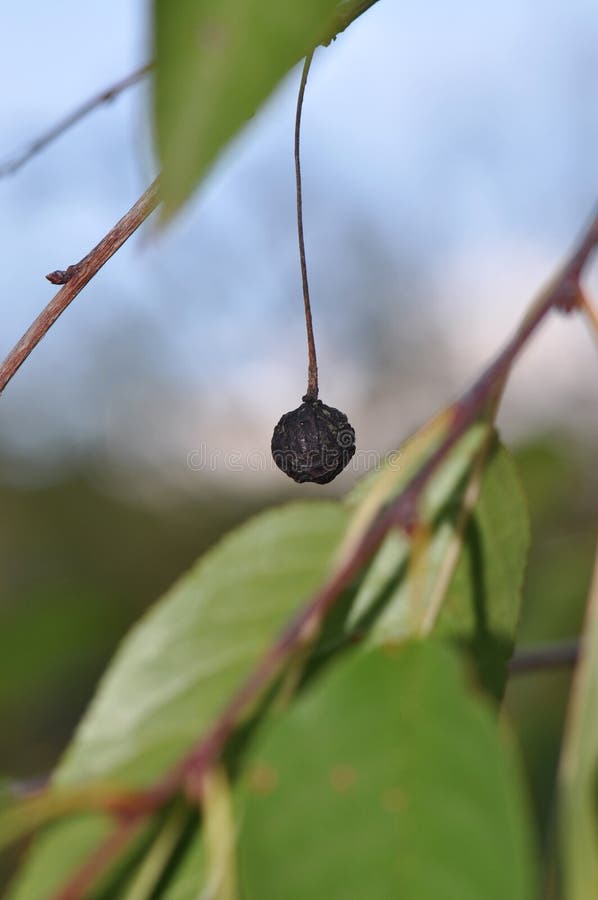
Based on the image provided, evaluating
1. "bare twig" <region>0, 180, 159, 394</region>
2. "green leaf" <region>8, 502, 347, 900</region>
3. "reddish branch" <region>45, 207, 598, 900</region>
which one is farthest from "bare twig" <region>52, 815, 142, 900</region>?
"bare twig" <region>0, 180, 159, 394</region>

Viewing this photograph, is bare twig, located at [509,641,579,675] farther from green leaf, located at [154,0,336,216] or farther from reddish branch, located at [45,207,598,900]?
green leaf, located at [154,0,336,216]

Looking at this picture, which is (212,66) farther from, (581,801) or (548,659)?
(548,659)

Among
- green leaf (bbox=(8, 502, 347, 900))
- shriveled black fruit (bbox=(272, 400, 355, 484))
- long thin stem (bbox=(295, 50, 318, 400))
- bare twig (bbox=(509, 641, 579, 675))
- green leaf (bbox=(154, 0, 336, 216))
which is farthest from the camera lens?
shriveled black fruit (bbox=(272, 400, 355, 484))

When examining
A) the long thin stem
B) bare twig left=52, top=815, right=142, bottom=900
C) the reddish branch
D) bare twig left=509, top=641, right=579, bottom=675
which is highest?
the long thin stem

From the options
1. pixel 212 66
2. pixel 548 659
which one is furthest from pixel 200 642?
pixel 548 659

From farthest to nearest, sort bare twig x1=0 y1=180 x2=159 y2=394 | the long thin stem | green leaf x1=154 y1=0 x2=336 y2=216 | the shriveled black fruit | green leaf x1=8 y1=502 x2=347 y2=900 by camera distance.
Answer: the shriveled black fruit, the long thin stem, bare twig x1=0 y1=180 x2=159 y2=394, green leaf x1=8 y1=502 x2=347 y2=900, green leaf x1=154 y1=0 x2=336 y2=216

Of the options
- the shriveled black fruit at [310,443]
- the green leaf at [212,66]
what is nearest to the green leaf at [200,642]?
the green leaf at [212,66]

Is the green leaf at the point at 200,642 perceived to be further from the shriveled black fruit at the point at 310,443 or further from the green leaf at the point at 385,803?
the shriveled black fruit at the point at 310,443
